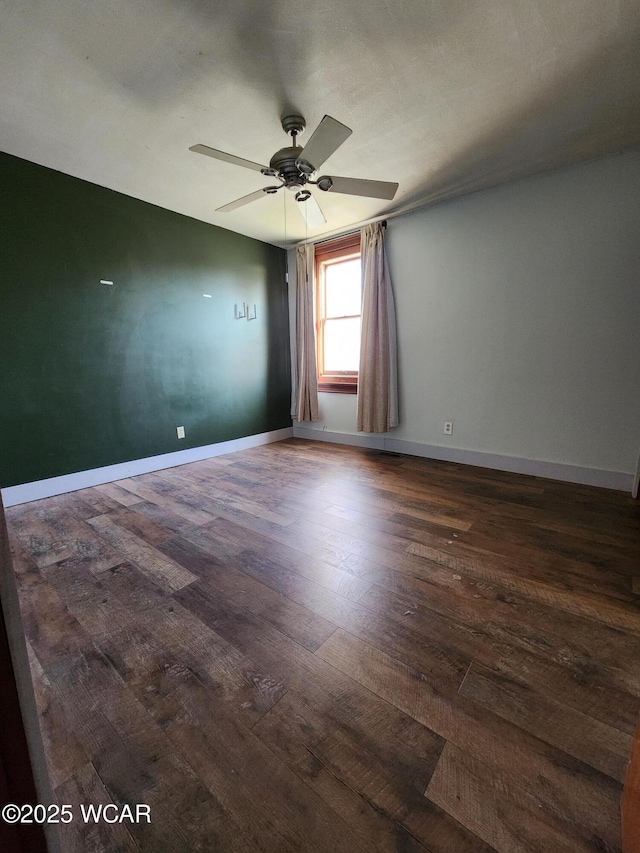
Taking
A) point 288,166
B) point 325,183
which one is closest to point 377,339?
point 325,183

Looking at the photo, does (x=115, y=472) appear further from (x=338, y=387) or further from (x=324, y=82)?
(x=324, y=82)

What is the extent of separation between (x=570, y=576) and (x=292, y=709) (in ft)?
4.50

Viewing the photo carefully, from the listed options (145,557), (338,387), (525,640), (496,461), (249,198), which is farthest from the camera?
(338,387)

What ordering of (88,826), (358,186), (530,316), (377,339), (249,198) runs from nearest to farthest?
1. (88,826)
2. (358,186)
3. (249,198)
4. (530,316)
5. (377,339)

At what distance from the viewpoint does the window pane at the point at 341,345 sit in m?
3.93

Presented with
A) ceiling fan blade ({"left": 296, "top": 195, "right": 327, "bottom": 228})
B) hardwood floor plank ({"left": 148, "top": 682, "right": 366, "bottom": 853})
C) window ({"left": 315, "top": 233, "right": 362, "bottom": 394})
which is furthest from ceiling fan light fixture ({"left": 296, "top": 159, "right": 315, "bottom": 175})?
hardwood floor plank ({"left": 148, "top": 682, "right": 366, "bottom": 853})

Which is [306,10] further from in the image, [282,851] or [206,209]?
[282,851]

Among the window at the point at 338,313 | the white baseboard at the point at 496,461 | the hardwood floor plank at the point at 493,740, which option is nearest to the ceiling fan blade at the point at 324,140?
the window at the point at 338,313

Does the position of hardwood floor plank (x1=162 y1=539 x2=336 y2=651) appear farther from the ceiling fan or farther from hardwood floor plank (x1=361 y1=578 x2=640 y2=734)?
the ceiling fan

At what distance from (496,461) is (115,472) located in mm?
3426

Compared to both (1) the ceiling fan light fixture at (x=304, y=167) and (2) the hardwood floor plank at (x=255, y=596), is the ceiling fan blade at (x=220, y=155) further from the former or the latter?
(2) the hardwood floor plank at (x=255, y=596)

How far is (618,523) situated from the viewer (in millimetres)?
2004

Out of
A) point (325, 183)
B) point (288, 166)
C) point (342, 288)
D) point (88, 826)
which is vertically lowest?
point (88, 826)

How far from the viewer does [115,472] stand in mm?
2936
